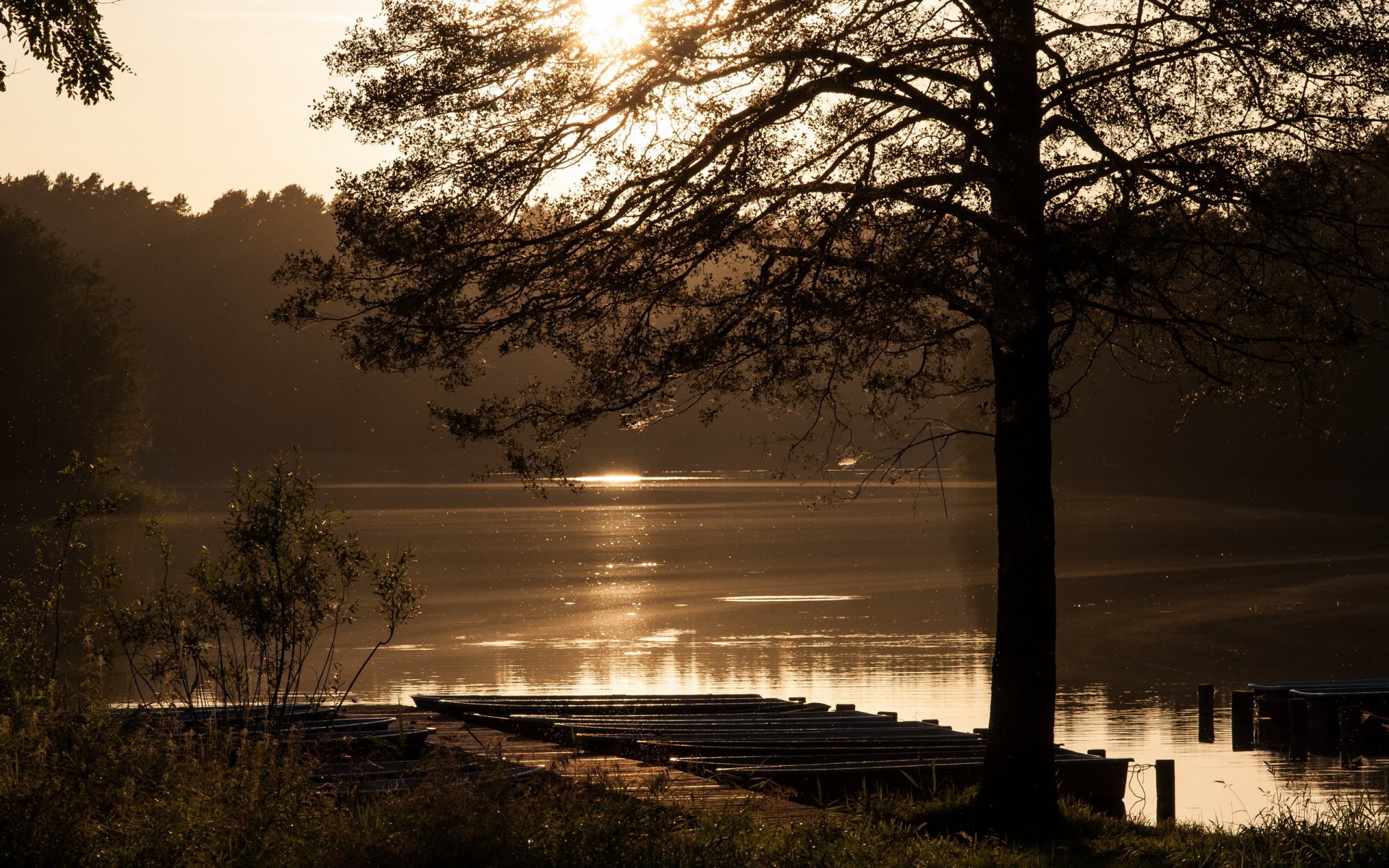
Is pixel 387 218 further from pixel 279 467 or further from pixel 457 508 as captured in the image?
pixel 457 508

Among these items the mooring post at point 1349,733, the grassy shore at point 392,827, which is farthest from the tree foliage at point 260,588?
the mooring post at point 1349,733

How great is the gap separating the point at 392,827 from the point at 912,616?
21.7 m

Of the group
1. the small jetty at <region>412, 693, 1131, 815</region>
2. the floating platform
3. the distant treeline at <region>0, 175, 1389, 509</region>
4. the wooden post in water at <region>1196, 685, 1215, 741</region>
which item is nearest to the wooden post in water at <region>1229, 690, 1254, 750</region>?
the floating platform

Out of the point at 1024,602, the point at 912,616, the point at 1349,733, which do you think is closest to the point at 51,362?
the point at 912,616

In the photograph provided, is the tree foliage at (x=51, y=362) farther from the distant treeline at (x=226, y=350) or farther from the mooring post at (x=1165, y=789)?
A: the distant treeline at (x=226, y=350)

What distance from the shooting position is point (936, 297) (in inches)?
376

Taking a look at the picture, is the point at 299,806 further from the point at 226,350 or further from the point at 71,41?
the point at 226,350

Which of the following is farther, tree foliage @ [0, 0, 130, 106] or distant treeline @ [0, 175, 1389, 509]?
distant treeline @ [0, 175, 1389, 509]

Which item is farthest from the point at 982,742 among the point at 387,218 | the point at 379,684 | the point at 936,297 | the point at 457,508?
the point at 457,508

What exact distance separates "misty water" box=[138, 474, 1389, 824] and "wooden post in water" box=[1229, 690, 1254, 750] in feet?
1.40

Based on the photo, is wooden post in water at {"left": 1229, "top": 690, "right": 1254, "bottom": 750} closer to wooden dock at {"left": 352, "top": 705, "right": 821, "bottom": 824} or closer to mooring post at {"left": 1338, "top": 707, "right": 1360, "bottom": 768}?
mooring post at {"left": 1338, "top": 707, "right": 1360, "bottom": 768}

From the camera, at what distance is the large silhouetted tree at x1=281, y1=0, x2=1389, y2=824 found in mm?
9477

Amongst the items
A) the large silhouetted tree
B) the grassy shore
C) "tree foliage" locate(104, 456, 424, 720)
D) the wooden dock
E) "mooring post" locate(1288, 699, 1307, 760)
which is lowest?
"mooring post" locate(1288, 699, 1307, 760)

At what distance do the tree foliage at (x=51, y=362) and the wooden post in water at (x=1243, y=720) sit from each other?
45.3 m
